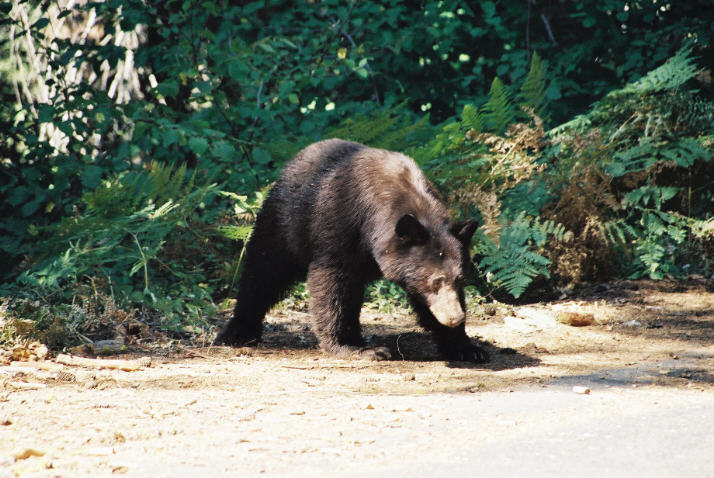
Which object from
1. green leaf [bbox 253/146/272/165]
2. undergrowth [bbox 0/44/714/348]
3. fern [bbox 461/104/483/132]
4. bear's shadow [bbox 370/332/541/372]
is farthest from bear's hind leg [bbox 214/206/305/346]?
fern [bbox 461/104/483/132]

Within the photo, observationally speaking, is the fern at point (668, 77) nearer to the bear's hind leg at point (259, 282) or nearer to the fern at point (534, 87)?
the fern at point (534, 87)

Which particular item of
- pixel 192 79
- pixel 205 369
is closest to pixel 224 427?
pixel 205 369

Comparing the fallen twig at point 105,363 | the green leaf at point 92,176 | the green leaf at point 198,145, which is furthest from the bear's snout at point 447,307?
the green leaf at point 92,176

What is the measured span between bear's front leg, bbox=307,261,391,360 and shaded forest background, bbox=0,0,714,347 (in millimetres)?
1145

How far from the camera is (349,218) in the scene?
5.91 m

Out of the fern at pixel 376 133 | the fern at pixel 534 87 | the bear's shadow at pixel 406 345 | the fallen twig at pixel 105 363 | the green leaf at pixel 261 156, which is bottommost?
the bear's shadow at pixel 406 345

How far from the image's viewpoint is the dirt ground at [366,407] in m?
3.37

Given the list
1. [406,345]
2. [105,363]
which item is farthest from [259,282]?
[105,363]

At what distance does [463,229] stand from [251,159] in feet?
14.4

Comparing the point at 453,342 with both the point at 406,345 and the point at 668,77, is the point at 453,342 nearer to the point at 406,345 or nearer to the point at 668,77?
the point at 406,345

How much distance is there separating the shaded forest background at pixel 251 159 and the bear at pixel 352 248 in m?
0.81

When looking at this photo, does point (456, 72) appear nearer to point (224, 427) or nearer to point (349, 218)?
point (349, 218)

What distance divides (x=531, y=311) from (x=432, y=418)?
351 cm

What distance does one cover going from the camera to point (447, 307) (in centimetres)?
548
